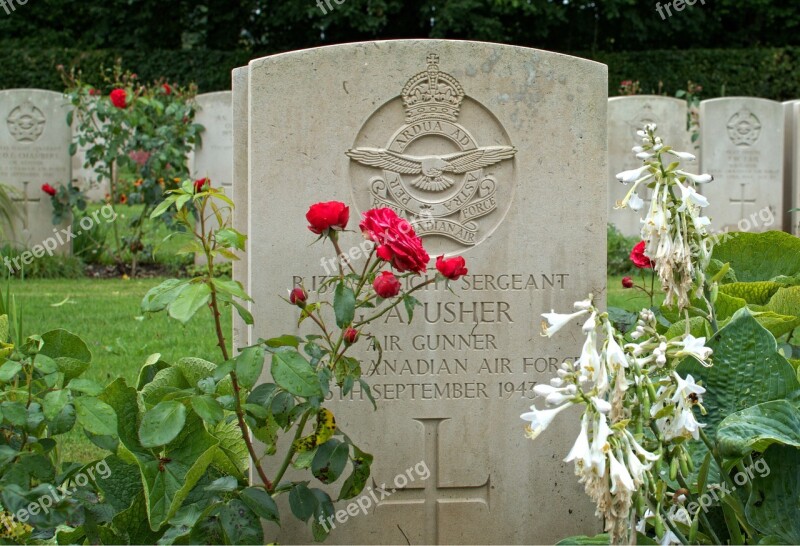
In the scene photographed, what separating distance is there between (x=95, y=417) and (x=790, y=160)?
9.47 meters

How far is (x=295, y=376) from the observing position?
2.31m

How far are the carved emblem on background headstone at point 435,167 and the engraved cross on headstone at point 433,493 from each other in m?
0.62

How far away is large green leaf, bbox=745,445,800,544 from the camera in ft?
7.35

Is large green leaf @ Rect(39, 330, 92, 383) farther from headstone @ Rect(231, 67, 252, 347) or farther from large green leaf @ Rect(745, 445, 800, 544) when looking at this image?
large green leaf @ Rect(745, 445, 800, 544)

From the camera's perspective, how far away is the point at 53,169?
8.52 m

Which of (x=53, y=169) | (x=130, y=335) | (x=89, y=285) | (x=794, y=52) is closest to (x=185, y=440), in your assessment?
(x=130, y=335)

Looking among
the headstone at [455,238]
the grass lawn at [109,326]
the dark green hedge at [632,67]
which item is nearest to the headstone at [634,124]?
the grass lawn at [109,326]

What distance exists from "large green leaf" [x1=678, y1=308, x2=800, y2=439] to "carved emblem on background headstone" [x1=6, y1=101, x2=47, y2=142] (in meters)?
7.34

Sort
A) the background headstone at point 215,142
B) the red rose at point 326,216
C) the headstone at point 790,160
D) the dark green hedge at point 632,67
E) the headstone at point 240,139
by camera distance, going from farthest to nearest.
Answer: the dark green hedge at point 632,67, the headstone at point 790,160, the background headstone at point 215,142, the headstone at point 240,139, the red rose at point 326,216

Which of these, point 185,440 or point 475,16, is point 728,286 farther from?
point 475,16

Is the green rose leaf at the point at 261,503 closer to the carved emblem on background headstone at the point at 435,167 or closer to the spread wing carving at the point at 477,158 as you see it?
the carved emblem on background headstone at the point at 435,167

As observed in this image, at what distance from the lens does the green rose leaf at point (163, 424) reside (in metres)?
2.28

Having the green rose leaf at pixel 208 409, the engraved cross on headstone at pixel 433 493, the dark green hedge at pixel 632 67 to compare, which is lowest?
the engraved cross on headstone at pixel 433 493

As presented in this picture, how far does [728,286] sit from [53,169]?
260 inches
